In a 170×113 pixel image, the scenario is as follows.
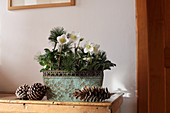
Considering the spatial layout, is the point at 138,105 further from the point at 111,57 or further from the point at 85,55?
the point at 85,55

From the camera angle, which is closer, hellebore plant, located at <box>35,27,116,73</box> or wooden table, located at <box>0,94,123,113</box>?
wooden table, located at <box>0,94,123,113</box>

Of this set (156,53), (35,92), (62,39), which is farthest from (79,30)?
(156,53)

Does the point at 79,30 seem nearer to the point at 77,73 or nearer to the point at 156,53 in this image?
the point at 77,73

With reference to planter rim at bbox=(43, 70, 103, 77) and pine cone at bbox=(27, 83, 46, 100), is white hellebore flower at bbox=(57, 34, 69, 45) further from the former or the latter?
pine cone at bbox=(27, 83, 46, 100)

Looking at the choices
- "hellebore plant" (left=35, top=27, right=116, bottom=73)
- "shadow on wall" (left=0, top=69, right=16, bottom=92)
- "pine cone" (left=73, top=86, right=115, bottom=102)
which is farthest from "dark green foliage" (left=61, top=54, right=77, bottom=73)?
"shadow on wall" (left=0, top=69, right=16, bottom=92)

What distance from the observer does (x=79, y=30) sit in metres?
1.50

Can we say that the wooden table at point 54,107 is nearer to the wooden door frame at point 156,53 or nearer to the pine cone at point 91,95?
the pine cone at point 91,95

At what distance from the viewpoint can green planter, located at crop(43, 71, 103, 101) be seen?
1.08 m

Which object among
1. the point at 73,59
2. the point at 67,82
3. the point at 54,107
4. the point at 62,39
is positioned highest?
the point at 62,39

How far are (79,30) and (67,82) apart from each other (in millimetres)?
519

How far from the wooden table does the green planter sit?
0.11m

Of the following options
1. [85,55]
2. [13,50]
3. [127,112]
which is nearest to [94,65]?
[85,55]

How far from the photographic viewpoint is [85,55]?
1104 millimetres

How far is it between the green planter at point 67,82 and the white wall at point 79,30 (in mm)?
365
